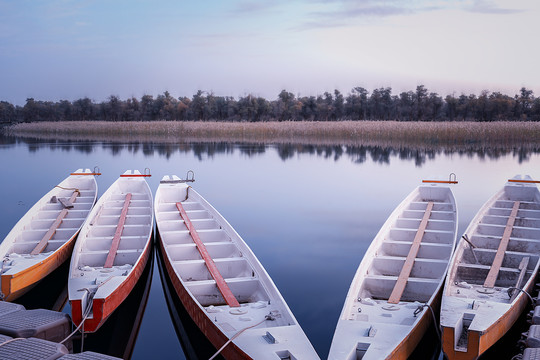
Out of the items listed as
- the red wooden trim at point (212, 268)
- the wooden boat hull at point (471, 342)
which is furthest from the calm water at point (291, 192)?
the wooden boat hull at point (471, 342)

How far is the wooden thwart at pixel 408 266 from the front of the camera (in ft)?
18.4

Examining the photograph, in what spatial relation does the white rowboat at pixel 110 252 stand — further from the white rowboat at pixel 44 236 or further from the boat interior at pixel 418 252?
the boat interior at pixel 418 252

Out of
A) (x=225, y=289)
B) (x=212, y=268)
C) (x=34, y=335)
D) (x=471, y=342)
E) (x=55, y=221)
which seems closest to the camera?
(x=471, y=342)

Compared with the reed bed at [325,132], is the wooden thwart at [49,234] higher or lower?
lower

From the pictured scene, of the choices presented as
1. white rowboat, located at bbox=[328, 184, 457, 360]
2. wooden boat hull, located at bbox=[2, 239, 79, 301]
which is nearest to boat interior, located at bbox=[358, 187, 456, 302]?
white rowboat, located at bbox=[328, 184, 457, 360]

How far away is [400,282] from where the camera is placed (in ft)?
19.6

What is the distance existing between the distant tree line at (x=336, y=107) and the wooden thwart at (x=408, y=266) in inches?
2014

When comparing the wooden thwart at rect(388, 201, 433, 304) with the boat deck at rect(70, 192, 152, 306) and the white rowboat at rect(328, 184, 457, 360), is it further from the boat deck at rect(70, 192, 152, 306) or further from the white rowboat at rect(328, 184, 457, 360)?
the boat deck at rect(70, 192, 152, 306)

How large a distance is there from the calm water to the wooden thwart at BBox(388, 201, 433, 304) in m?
0.95

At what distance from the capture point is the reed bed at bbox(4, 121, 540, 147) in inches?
1061

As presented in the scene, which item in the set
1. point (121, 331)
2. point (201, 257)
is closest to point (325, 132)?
point (201, 257)

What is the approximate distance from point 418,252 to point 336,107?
61.2 meters

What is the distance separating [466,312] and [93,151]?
25.8m

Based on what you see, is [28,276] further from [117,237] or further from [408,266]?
[408,266]
